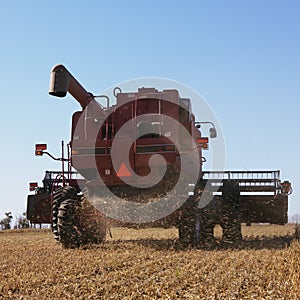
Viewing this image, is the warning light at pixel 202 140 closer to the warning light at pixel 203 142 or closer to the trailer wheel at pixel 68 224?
the warning light at pixel 203 142

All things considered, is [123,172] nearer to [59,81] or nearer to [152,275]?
[59,81]

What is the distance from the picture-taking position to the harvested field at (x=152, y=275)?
570 cm

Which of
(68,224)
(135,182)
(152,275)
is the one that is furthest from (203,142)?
(152,275)

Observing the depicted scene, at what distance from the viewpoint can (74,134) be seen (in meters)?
11.4

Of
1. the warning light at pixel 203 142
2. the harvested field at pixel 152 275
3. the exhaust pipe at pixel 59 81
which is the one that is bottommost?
the harvested field at pixel 152 275

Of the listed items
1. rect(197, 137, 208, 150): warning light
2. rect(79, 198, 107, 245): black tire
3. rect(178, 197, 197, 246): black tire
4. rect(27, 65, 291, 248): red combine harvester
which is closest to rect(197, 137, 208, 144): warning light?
rect(197, 137, 208, 150): warning light

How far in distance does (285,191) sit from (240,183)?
112cm

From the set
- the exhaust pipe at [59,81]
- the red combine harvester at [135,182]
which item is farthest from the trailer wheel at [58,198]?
the exhaust pipe at [59,81]

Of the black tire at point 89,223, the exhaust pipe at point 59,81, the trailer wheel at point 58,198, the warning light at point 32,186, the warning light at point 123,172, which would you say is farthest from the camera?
the warning light at point 32,186

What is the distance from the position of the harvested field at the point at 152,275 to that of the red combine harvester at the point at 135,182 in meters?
1.20

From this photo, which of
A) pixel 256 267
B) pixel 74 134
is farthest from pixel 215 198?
pixel 256 267

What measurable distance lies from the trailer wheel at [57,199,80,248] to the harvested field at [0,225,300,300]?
1.10 meters

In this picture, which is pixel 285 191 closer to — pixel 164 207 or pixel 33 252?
pixel 164 207

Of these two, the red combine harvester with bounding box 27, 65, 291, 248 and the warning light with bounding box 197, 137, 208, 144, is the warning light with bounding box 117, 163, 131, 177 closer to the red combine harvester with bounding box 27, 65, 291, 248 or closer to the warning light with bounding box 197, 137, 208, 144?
the red combine harvester with bounding box 27, 65, 291, 248
